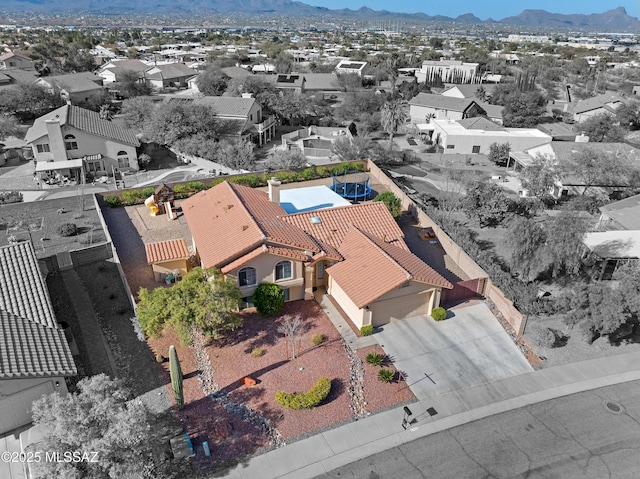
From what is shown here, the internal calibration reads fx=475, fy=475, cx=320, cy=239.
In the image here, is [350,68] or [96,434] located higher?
[350,68]

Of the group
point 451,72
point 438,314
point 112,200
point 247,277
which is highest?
point 451,72

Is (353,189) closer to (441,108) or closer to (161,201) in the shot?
(161,201)

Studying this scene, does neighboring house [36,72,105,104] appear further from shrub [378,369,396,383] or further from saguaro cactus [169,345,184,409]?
shrub [378,369,396,383]

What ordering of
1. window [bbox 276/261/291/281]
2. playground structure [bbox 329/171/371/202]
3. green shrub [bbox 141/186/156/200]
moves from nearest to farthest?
window [bbox 276/261/291/281]
green shrub [bbox 141/186/156/200]
playground structure [bbox 329/171/371/202]

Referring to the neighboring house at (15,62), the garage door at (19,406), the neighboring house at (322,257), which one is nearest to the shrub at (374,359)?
the neighboring house at (322,257)

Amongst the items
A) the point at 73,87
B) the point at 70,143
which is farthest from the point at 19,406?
the point at 73,87

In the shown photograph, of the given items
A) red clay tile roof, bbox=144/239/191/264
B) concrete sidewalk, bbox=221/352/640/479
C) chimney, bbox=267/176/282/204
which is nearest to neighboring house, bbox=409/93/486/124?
chimney, bbox=267/176/282/204
